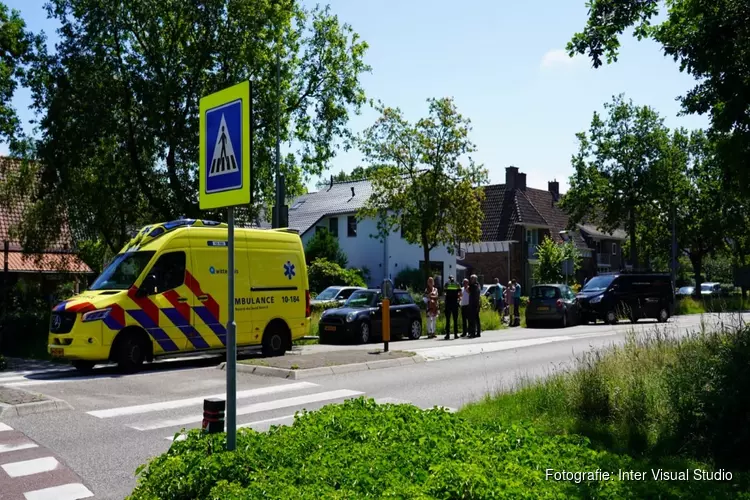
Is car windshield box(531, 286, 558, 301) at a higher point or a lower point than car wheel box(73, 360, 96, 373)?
higher

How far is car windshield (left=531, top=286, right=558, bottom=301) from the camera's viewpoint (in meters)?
28.5

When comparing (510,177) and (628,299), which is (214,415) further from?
(510,177)

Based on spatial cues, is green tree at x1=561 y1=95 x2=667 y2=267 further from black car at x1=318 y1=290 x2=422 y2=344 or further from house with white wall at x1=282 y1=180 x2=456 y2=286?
black car at x1=318 y1=290 x2=422 y2=344

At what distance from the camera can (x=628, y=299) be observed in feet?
96.7

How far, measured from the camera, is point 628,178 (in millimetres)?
46281

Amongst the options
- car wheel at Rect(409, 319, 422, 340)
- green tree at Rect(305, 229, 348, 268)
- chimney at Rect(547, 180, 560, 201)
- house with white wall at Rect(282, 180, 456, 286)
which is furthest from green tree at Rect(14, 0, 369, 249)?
chimney at Rect(547, 180, 560, 201)

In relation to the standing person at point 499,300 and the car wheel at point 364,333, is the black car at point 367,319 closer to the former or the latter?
the car wheel at point 364,333

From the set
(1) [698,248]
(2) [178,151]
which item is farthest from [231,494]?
(1) [698,248]

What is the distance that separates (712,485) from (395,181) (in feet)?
103

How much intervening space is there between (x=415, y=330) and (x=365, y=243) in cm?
2730

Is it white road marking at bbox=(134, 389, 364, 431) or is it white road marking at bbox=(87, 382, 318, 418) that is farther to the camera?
white road marking at bbox=(87, 382, 318, 418)

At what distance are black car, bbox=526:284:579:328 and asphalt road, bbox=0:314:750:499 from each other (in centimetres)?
1021

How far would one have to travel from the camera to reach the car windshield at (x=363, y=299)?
871 inches

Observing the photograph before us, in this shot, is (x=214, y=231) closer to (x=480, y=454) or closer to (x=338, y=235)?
(x=480, y=454)
